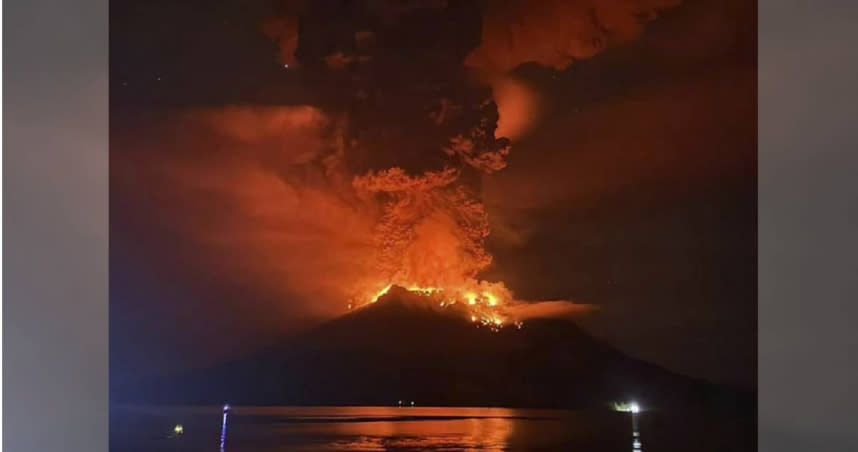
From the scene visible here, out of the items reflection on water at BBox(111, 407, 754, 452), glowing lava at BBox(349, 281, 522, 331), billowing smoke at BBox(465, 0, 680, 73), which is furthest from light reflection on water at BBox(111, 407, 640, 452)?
billowing smoke at BBox(465, 0, 680, 73)

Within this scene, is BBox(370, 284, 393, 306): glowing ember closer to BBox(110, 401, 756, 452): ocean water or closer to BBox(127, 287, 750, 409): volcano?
BBox(127, 287, 750, 409): volcano

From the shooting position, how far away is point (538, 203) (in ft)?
7.86

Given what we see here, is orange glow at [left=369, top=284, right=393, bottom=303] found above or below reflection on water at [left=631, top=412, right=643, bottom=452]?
above

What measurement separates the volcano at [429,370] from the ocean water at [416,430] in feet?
0.12

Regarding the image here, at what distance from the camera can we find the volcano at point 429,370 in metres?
2.37

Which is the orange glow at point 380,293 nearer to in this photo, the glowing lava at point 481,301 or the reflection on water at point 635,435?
the glowing lava at point 481,301

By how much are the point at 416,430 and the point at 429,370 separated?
19cm

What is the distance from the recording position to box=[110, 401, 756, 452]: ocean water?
235 cm

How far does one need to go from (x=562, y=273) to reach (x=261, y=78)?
113 cm

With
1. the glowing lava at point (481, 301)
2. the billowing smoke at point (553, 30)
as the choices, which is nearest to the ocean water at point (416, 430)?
the glowing lava at point (481, 301)

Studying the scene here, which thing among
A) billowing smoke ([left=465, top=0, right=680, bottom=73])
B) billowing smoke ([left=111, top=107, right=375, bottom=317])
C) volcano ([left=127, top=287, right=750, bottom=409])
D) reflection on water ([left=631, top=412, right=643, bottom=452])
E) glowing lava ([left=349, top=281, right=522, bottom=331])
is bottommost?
reflection on water ([left=631, top=412, right=643, bottom=452])

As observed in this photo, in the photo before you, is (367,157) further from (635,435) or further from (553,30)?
(635,435)

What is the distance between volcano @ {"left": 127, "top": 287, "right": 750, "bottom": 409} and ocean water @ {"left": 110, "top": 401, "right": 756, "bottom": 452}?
0.12 feet

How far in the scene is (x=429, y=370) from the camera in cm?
242
